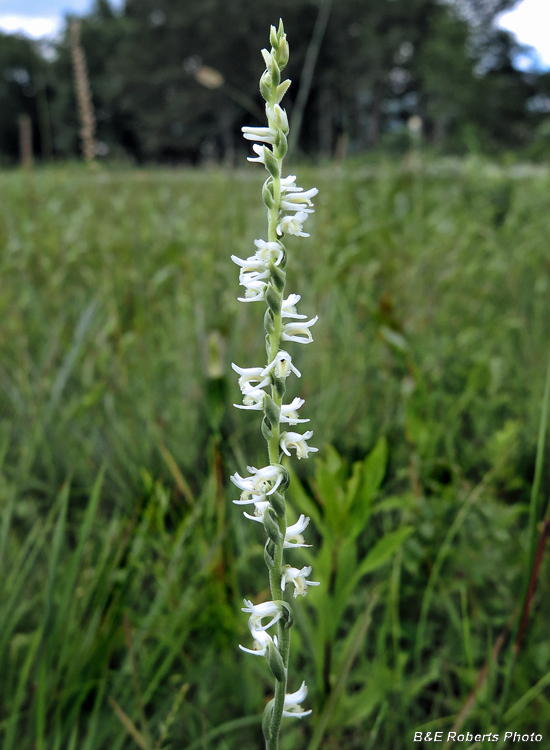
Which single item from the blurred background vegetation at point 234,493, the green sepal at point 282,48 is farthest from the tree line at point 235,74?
Result: the green sepal at point 282,48

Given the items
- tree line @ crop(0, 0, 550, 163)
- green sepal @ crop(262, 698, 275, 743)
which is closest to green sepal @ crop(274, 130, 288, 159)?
green sepal @ crop(262, 698, 275, 743)

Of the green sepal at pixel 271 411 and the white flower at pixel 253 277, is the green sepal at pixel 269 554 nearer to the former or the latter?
the green sepal at pixel 271 411

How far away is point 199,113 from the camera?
168 ft

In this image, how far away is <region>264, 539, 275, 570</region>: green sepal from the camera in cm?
62

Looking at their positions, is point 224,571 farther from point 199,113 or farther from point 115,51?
point 115,51

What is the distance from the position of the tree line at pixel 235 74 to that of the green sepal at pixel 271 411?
44.7 meters

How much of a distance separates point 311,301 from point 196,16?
5876cm

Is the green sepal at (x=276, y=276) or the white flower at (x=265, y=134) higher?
the white flower at (x=265, y=134)

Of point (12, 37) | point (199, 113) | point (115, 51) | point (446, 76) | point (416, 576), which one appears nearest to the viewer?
point (416, 576)

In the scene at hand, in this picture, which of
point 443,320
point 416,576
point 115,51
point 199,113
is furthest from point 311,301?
point 115,51

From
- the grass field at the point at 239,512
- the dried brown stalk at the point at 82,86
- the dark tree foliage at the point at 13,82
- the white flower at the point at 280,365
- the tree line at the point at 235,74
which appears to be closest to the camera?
the white flower at the point at 280,365

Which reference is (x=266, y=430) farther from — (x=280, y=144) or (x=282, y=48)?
(x=282, y=48)

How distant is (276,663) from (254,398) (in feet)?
0.87

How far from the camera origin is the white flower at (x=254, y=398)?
1.98 ft
